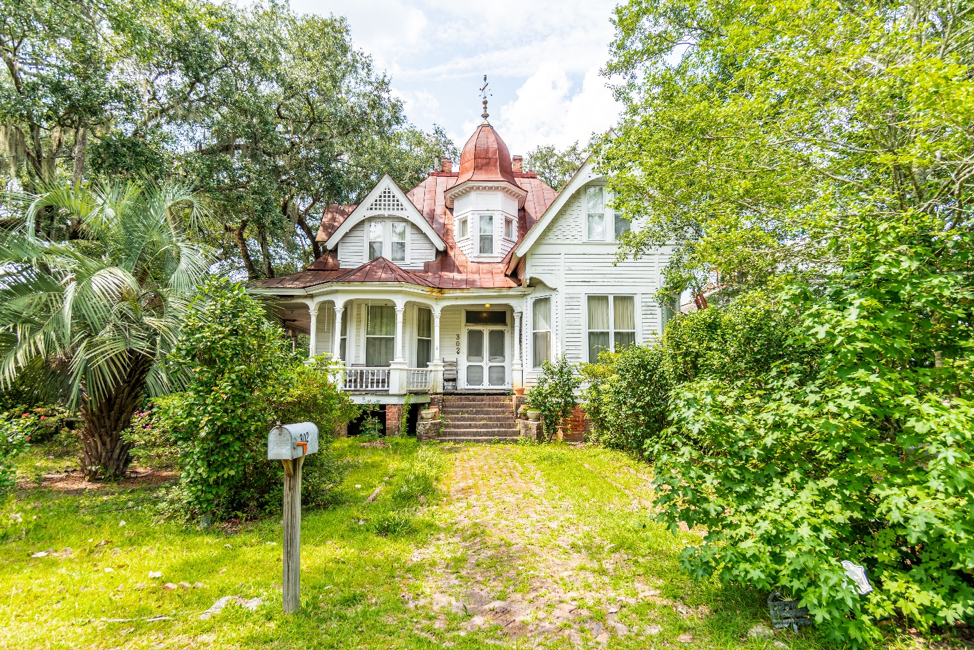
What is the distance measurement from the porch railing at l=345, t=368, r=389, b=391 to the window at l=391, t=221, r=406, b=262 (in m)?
4.35

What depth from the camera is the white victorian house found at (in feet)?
43.0

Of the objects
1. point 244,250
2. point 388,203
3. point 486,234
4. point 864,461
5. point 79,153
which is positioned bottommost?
point 864,461

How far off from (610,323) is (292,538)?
11.2 metres

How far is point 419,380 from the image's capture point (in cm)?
1368

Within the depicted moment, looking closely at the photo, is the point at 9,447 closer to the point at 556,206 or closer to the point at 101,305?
the point at 101,305

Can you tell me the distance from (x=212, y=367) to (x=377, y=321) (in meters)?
8.90

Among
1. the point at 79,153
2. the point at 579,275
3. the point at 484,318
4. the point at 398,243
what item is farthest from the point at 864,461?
the point at 79,153

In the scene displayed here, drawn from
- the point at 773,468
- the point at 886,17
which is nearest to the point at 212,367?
the point at 773,468

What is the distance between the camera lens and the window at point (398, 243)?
15508mm

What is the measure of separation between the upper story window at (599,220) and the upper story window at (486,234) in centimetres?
354

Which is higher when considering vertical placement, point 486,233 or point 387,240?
point 486,233

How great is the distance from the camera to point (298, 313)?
54.0ft

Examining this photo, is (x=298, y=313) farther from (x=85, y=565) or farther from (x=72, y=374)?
(x=85, y=565)

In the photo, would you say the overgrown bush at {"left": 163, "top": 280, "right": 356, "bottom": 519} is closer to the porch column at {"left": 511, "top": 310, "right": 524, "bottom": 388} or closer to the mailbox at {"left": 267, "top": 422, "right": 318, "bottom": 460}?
the mailbox at {"left": 267, "top": 422, "right": 318, "bottom": 460}
